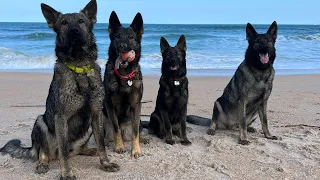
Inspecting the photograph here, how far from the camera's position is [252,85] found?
569cm

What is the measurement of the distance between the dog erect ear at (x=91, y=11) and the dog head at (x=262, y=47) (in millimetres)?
2470

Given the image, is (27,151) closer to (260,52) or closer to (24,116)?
(24,116)

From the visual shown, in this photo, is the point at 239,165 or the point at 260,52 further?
the point at 260,52

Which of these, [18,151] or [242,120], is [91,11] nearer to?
[18,151]

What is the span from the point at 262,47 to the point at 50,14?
10.2 feet

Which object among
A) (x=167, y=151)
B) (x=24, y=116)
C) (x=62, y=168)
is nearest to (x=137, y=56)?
(x=167, y=151)

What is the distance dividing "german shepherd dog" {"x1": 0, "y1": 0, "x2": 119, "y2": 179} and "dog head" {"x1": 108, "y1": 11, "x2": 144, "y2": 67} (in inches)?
27.4

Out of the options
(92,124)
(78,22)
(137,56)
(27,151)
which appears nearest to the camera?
(78,22)

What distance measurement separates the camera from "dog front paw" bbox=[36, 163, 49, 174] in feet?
14.0

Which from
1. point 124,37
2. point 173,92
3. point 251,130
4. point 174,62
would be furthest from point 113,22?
point 251,130

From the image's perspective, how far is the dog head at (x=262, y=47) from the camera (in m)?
5.45

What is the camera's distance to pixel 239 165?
4527 millimetres

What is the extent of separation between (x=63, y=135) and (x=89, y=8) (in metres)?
1.52

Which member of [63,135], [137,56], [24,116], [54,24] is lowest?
[24,116]
